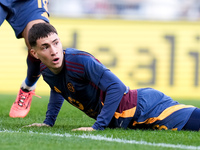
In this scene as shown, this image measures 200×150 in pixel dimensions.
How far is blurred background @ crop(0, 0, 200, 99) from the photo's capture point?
31.8 ft

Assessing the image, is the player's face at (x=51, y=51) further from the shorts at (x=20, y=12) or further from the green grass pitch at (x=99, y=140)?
the shorts at (x=20, y=12)

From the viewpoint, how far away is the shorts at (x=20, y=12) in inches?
167

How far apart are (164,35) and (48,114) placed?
21.9 ft

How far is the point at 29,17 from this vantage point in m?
4.27

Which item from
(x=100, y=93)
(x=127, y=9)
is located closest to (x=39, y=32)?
(x=100, y=93)

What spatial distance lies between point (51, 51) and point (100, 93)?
48cm

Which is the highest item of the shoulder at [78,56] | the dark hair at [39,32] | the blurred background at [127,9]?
the dark hair at [39,32]

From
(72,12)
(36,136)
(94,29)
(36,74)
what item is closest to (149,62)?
(94,29)

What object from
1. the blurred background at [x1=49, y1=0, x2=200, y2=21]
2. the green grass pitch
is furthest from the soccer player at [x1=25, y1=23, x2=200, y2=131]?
the blurred background at [x1=49, y1=0, x2=200, y2=21]

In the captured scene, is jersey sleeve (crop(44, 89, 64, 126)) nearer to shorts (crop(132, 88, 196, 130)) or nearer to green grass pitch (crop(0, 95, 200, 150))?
green grass pitch (crop(0, 95, 200, 150))

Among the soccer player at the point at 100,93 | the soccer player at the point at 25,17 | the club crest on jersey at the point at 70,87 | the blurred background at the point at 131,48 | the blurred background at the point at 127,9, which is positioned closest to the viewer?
the soccer player at the point at 100,93

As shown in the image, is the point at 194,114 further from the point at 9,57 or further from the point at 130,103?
the point at 9,57

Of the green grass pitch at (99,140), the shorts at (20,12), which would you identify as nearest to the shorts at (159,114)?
the green grass pitch at (99,140)

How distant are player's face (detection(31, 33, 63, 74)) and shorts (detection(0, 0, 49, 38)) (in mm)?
1203
